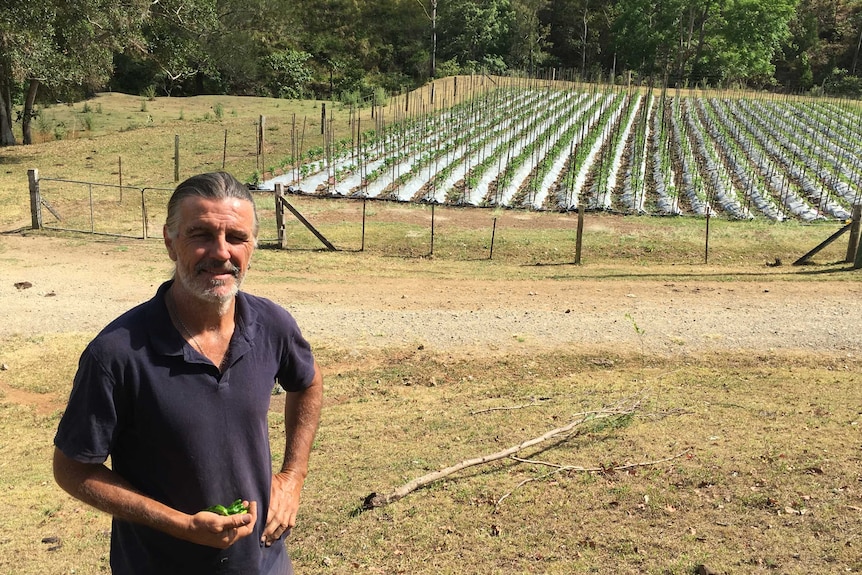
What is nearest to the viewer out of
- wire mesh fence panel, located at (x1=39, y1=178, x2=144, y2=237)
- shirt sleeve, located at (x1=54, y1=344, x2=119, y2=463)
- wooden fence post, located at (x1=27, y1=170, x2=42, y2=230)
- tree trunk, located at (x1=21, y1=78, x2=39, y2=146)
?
shirt sleeve, located at (x1=54, y1=344, x2=119, y2=463)

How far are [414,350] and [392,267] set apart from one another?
16.2ft

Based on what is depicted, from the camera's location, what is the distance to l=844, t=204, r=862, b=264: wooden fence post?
13891mm

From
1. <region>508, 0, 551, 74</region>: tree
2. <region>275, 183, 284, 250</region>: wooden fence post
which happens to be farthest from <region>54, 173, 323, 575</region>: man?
<region>508, 0, 551, 74</region>: tree

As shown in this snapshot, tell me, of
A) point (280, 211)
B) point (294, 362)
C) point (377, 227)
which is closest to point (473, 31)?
point (377, 227)

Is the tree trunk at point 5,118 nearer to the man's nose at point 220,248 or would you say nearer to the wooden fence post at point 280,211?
the wooden fence post at point 280,211

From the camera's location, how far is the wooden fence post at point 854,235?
13.9 metres

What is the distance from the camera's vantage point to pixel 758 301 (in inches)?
449

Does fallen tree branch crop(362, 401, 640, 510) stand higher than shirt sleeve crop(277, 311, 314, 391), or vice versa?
shirt sleeve crop(277, 311, 314, 391)

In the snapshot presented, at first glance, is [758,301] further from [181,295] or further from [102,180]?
[102,180]

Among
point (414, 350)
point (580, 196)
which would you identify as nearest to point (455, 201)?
point (580, 196)

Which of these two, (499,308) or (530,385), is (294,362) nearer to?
(530,385)

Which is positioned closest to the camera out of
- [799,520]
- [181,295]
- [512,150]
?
[181,295]

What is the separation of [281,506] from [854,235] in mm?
14064

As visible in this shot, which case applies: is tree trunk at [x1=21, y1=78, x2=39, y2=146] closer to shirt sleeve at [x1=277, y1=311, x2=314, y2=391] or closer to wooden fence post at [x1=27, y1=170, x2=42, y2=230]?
wooden fence post at [x1=27, y1=170, x2=42, y2=230]
